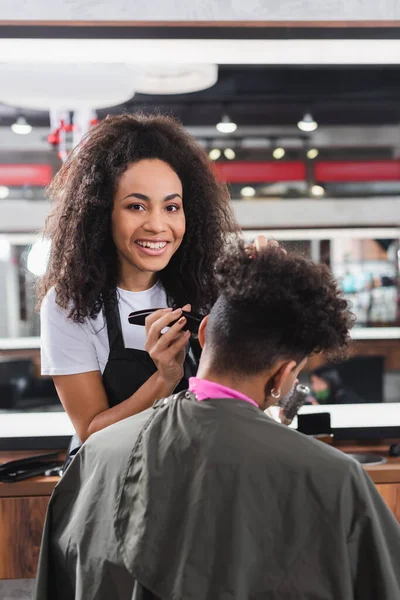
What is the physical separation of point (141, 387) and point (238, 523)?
0.53m

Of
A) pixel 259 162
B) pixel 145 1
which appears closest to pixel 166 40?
pixel 145 1

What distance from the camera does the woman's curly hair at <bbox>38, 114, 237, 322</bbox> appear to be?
1.67 m

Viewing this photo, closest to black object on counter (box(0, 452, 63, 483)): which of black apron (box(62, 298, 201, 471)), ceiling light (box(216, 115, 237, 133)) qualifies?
black apron (box(62, 298, 201, 471))

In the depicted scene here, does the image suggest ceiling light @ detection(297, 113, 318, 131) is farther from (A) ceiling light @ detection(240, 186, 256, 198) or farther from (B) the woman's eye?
(B) the woman's eye

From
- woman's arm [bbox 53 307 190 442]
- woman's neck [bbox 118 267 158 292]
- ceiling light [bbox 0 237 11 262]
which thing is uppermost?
ceiling light [bbox 0 237 11 262]

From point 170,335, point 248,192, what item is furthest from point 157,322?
point 248,192

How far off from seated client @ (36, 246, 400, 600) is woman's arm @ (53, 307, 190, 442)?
0.95ft

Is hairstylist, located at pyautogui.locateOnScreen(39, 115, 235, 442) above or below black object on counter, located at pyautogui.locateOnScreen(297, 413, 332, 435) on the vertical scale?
above

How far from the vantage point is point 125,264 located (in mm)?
1729

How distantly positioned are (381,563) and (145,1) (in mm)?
1754

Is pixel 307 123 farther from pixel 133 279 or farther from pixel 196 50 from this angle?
pixel 133 279

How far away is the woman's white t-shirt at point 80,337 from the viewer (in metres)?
1.62

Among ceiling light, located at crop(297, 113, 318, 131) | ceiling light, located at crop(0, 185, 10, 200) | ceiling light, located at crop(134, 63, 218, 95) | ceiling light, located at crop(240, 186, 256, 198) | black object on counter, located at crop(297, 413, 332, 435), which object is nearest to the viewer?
black object on counter, located at crop(297, 413, 332, 435)

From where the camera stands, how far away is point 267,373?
1.19 metres
